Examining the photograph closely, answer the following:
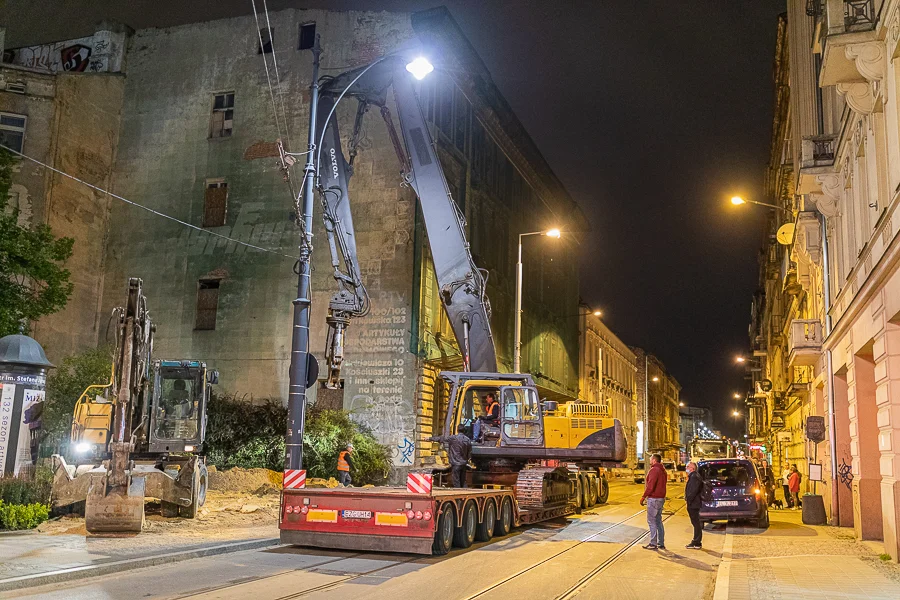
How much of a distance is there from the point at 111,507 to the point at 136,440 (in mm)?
3806

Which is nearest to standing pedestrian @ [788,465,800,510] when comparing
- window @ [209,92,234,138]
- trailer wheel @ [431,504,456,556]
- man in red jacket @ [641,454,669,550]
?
man in red jacket @ [641,454,669,550]

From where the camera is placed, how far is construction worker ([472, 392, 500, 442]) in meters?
18.6

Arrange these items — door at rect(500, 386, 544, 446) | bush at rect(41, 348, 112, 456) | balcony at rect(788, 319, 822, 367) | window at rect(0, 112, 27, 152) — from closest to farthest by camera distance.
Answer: door at rect(500, 386, 544, 446) → balcony at rect(788, 319, 822, 367) → bush at rect(41, 348, 112, 456) → window at rect(0, 112, 27, 152)

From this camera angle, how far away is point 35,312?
2353cm

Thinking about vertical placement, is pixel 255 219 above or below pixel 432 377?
above

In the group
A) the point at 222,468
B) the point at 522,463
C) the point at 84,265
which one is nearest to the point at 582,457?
the point at 522,463

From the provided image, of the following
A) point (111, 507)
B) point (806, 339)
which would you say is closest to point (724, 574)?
point (111, 507)

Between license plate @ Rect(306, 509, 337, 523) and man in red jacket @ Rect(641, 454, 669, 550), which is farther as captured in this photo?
man in red jacket @ Rect(641, 454, 669, 550)

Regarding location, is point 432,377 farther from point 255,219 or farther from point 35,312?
point 35,312

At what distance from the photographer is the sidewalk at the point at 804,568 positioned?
10.2 meters

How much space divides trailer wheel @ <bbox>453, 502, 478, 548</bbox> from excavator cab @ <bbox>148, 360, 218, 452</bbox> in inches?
296

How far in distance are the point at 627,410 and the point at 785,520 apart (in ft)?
196

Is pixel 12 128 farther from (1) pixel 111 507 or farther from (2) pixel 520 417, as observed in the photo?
(2) pixel 520 417

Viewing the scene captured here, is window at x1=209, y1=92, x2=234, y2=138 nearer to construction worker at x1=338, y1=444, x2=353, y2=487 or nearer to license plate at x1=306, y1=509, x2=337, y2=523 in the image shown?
construction worker at x1=338, y1=444, x2=353, y2=487
